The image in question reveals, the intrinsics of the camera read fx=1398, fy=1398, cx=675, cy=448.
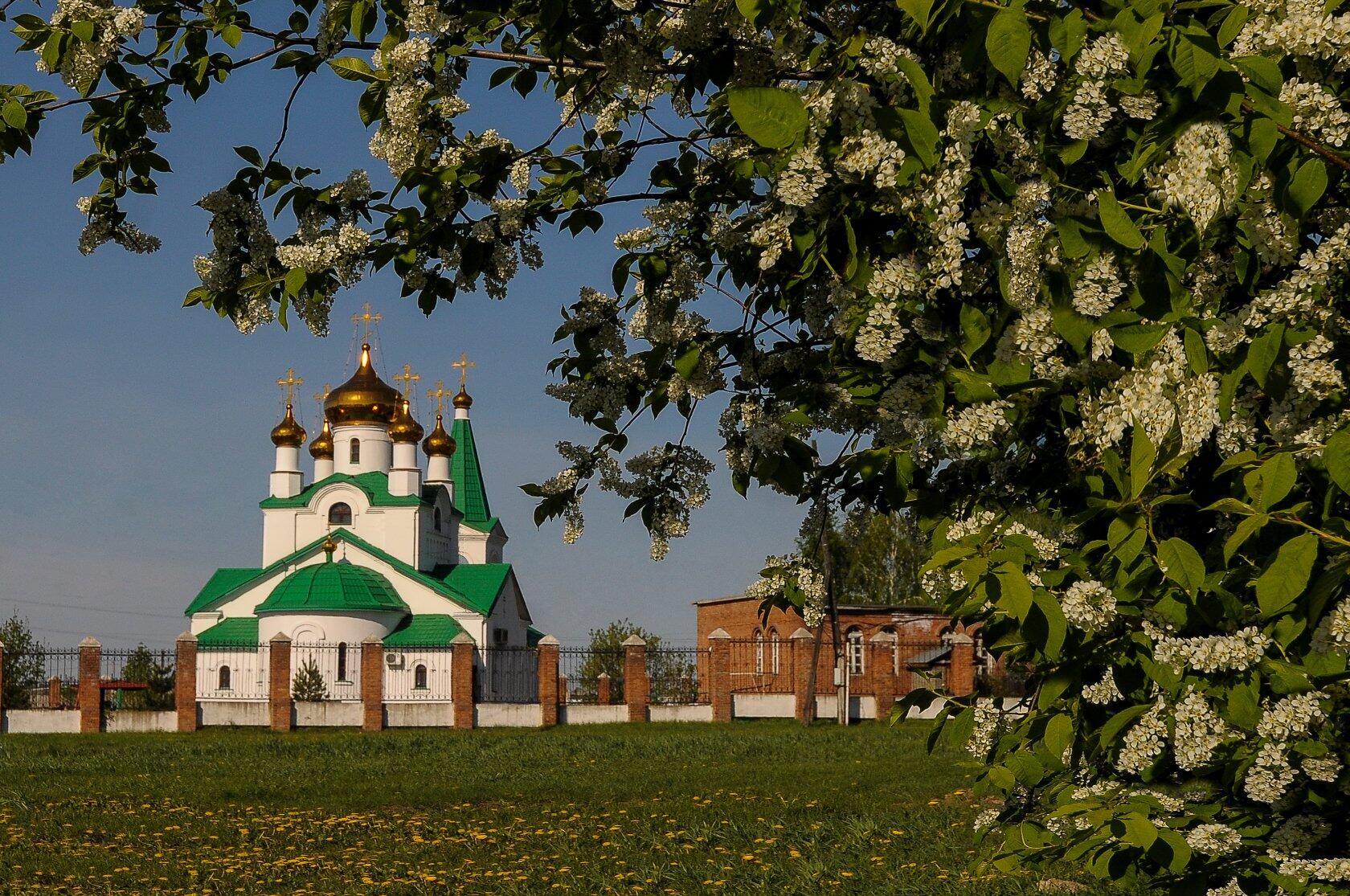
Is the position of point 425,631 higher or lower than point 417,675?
higher

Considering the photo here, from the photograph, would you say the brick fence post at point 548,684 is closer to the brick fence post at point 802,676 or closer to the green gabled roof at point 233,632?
the brick fence post at point 802,676

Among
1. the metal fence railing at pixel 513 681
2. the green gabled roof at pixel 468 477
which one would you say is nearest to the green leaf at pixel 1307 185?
the metal fence railing at pixel 513 681

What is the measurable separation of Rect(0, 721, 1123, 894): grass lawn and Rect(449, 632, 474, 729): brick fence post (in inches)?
363

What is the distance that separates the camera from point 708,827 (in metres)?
8.70

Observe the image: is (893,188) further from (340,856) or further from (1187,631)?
(340,856)

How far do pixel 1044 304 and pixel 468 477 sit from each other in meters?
42.5

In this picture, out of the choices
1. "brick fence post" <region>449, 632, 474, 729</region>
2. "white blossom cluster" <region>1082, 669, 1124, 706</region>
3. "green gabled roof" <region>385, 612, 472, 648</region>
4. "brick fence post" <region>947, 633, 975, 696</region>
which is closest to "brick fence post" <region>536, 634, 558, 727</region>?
"brick fence post" <region>449, 632, 474, 729</region>

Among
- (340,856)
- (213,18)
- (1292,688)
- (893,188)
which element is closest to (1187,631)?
(1292,688)

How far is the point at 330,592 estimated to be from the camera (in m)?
34.5

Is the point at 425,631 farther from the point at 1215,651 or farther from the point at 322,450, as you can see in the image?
the point at 1215,651

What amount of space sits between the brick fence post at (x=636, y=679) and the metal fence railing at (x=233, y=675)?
10.4 m

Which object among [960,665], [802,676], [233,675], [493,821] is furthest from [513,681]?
[493,821]

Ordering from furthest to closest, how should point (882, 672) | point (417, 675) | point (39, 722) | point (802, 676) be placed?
point (417, 675) < point (802, 676) < point (882, 672) < point (39, 722)

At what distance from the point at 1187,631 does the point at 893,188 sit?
100 cm
